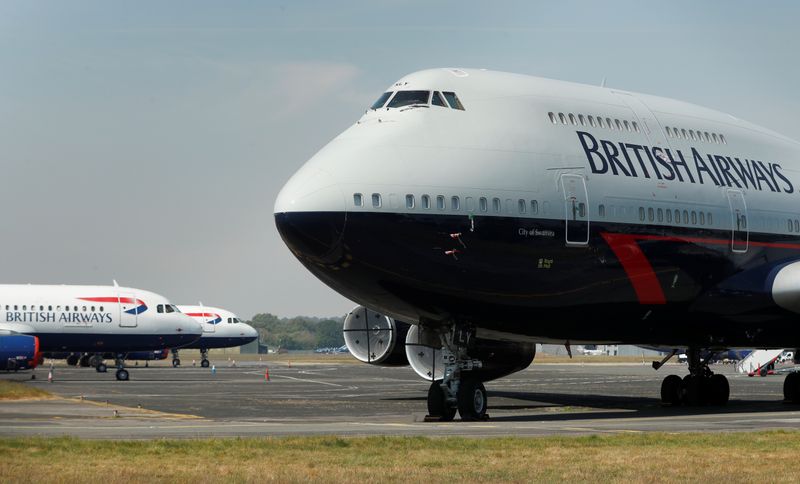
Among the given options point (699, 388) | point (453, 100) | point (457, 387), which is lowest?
point (699, 388)

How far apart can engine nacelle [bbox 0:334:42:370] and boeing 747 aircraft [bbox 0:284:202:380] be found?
46.7 feet

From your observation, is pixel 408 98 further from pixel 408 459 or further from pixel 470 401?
pixel 408 459

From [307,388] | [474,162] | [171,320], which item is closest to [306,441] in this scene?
[474,162]

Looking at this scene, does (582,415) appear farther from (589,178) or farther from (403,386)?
(403,386)

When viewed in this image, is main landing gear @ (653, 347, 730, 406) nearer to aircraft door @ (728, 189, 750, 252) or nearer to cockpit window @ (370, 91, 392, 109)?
aircraft door @ (728, 189, 750, 252)

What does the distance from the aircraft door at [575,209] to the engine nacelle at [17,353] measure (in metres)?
30.7

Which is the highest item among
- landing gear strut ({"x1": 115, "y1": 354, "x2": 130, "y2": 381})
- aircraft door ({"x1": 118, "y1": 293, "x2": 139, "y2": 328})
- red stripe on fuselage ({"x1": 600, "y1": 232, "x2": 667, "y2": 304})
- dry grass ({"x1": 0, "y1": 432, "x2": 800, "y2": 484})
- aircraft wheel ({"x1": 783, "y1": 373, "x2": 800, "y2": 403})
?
aircraft door ({"x1": 118, "y1": 293, "x2": 139, "y2": 328})

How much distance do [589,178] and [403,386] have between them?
22.9 meters

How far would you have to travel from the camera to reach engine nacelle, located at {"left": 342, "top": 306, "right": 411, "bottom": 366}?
3444 cm

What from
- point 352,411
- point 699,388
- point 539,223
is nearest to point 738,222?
point 699,388

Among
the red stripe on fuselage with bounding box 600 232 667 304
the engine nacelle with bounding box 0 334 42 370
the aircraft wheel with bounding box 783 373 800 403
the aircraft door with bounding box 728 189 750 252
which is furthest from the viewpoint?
the engine nacelle with bounding box 0 334 42 370

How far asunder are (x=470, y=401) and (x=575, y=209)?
4600mm

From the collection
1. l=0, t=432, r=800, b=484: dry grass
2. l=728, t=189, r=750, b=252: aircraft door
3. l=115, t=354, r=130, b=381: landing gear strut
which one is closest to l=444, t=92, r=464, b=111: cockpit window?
l=728, t=189, r=750, b=252: aircraft door

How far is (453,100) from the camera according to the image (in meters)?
26.0
